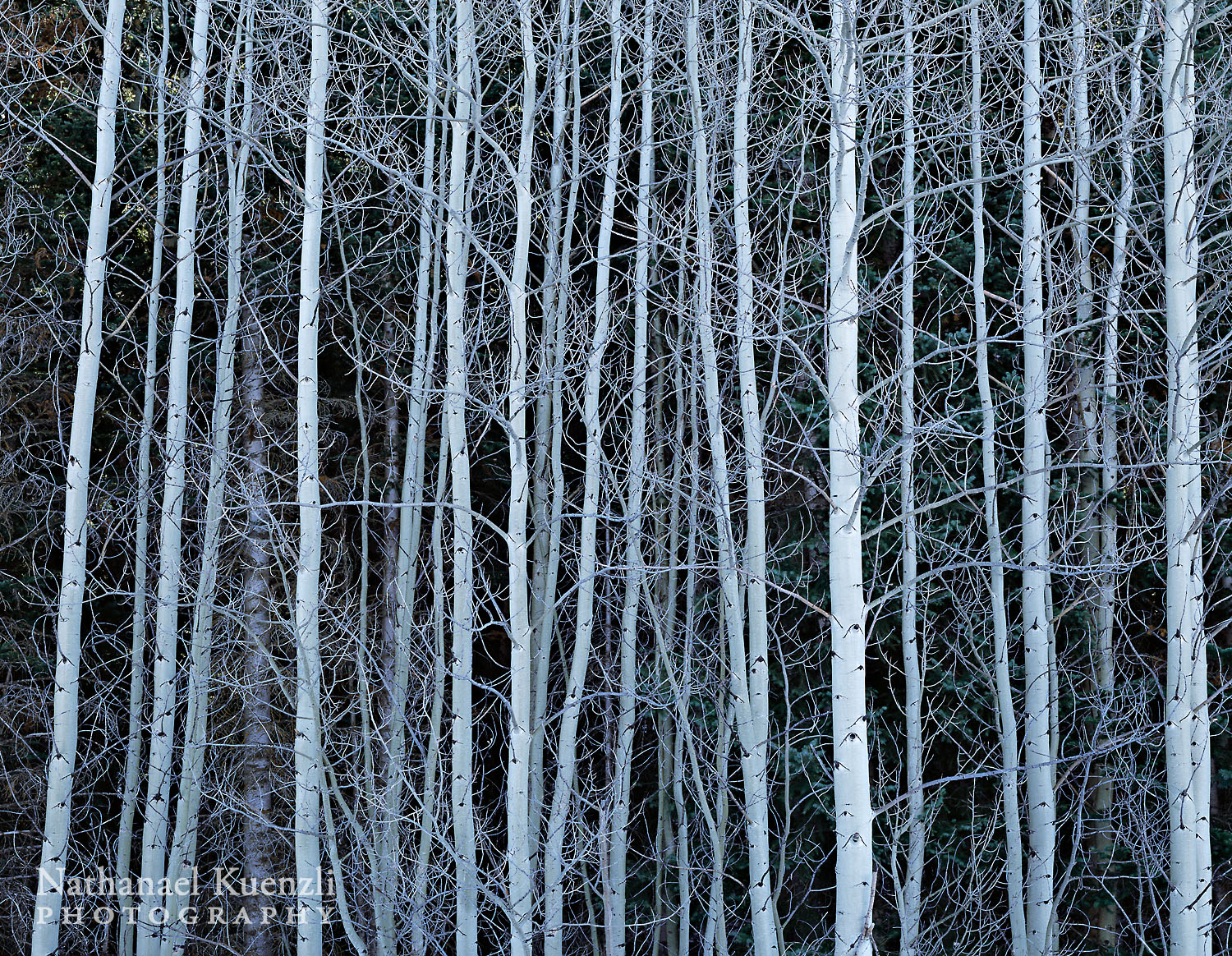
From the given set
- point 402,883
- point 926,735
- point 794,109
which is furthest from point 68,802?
point 794,109

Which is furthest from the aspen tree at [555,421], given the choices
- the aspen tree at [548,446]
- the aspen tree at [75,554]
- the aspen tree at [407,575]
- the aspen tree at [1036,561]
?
the aspen tree at [1036,561]

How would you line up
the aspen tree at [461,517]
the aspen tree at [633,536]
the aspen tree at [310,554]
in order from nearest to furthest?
the aspen tree at [461,517], the aspen tree at [310,554], the aspen tree at [633,536]

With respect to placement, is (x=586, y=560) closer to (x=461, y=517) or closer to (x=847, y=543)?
(x=461, y=517)

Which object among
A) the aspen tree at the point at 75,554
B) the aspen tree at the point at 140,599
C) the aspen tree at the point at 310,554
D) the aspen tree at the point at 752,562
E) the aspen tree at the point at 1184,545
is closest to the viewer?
the aspen tree at the point at 1184,545

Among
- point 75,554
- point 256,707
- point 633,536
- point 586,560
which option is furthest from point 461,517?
point 256,707

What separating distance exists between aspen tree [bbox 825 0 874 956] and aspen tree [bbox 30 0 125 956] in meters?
3.62

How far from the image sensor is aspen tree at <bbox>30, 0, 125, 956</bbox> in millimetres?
5082

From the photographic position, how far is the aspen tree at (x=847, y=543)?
3.74 metres

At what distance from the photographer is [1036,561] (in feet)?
19.0

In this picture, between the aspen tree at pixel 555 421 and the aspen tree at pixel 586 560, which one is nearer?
the aspen tree at pixel 586 560

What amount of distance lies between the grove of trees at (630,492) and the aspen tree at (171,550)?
33 millimetres

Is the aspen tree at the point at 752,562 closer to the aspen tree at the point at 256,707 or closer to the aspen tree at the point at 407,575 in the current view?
the aspen tree at the point at 407,575

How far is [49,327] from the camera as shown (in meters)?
7.66

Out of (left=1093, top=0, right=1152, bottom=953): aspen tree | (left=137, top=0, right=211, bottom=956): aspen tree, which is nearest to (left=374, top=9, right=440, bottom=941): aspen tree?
(left=137, top=0, right=211, bottom=956): aspen tree
